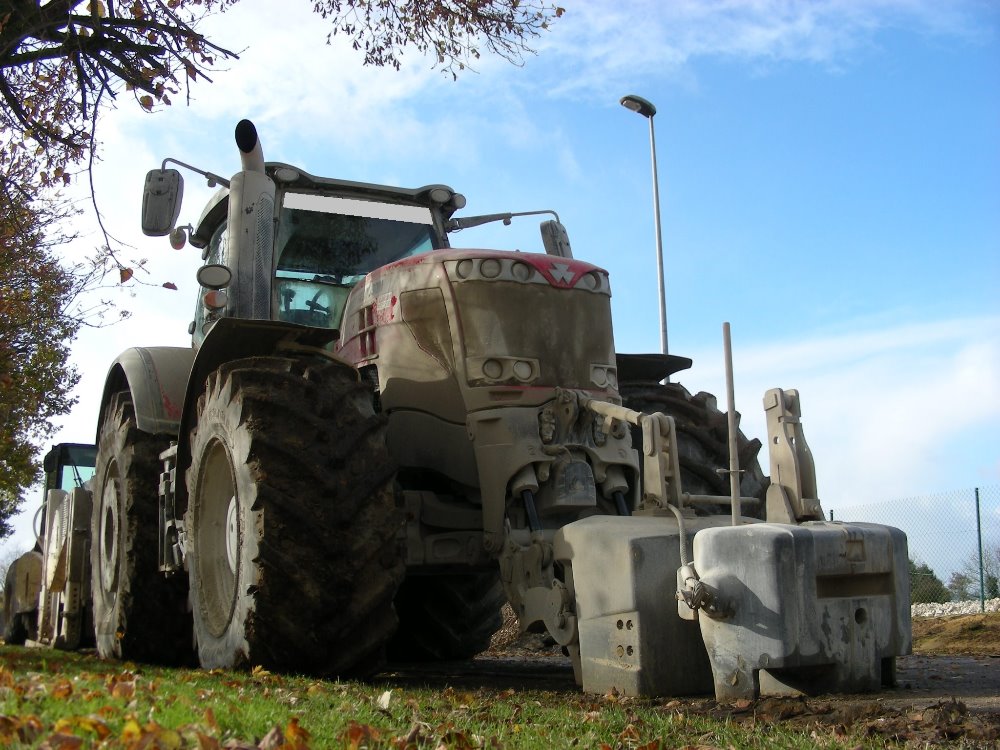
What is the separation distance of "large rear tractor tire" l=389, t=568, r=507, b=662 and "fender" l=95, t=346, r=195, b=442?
2069 millimetres

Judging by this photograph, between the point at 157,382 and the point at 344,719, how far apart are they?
4.35 meters

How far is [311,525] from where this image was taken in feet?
17.8

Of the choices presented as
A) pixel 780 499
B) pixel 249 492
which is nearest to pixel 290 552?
pixel 249 492

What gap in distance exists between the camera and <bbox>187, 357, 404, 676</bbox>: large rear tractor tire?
5414 millimetres

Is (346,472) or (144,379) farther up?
(144,379)

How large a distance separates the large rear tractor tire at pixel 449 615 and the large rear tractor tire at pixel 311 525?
266 cm

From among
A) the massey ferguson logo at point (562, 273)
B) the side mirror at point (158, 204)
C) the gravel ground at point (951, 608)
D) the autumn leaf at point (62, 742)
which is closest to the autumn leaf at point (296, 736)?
the autumn leaf at point (62, 742)

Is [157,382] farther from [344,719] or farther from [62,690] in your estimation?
[344,719]

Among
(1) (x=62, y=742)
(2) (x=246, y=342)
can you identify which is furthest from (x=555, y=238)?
(1) (x=62, y=742)

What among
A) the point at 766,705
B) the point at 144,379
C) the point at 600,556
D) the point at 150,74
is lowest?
the point at 766,705

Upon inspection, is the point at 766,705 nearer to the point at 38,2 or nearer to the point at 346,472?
the point at 346,472

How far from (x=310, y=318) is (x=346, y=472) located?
2111mm

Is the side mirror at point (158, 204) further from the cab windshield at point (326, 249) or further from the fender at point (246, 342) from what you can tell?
the fender at point (246, 342)

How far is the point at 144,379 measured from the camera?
7.67 m
